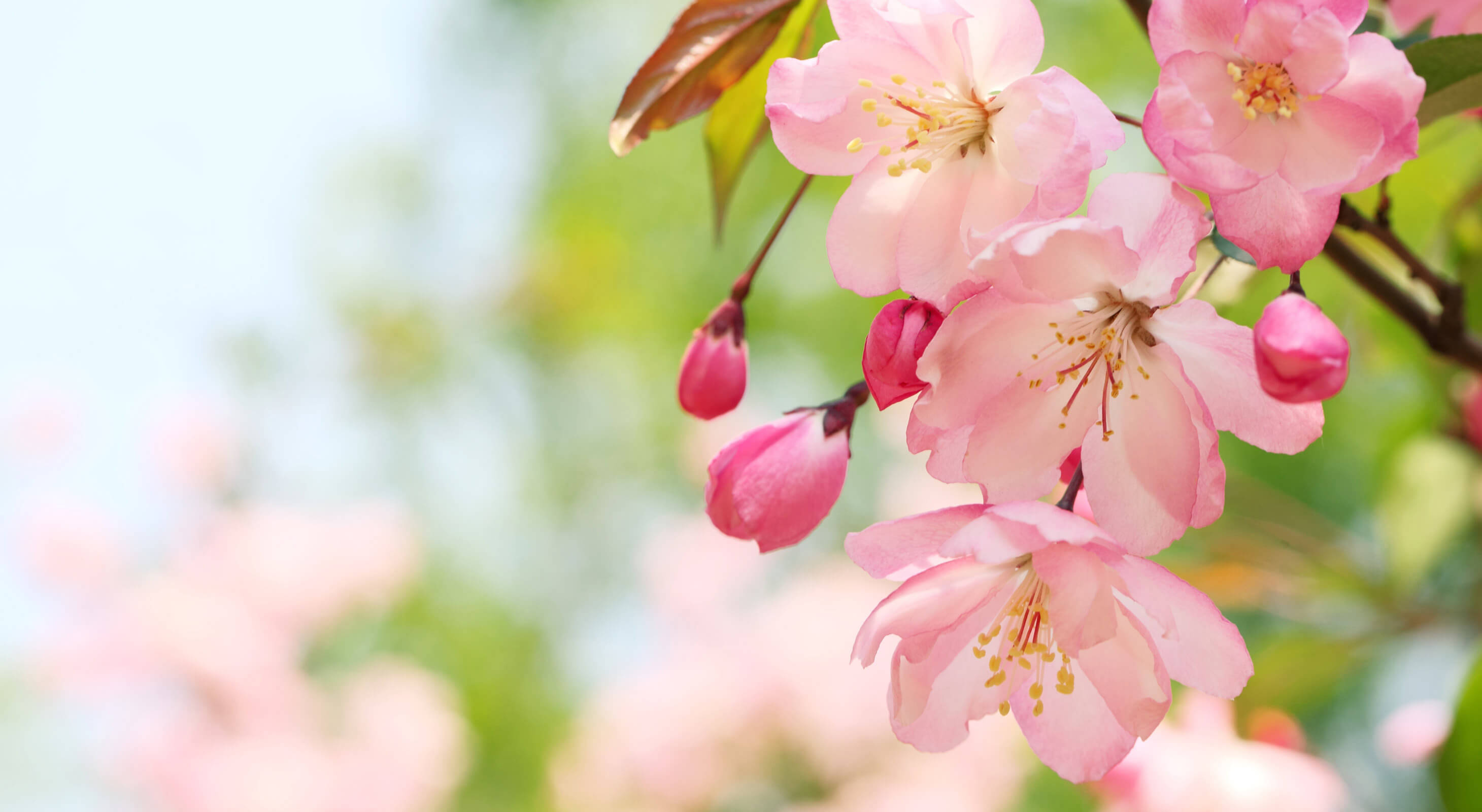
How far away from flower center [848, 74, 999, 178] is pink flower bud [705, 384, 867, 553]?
0.09 metres

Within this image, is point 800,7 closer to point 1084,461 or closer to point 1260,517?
point 1084,461

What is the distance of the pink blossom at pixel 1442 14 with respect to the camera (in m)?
0.46

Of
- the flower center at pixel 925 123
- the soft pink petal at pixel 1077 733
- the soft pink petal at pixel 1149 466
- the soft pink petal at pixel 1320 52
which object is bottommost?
the soft pink petal at pixel 1077 733

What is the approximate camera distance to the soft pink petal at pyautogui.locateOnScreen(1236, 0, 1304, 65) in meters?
0.30

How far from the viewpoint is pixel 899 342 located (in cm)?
32

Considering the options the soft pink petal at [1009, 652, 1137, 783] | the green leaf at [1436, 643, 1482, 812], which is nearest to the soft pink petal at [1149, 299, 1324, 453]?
the soft pink petal at [1009, 652, 1137, 783]

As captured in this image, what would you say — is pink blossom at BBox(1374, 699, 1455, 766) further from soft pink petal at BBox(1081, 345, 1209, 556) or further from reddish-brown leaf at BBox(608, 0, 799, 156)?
reddish-brown leaf at BBox(608, 0, 799, 156)

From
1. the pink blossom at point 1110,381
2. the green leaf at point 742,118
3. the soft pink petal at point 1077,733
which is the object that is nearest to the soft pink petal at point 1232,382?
the pink blossom at point 1110,381

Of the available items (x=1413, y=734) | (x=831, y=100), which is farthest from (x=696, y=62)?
(x=1413, y=734)

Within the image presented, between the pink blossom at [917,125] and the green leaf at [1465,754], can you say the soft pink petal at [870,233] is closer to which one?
the pink blossom at [917,125]

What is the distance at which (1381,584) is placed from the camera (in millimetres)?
941

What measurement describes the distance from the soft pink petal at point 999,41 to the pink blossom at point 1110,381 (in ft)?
0.21

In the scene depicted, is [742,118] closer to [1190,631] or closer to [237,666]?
[1190,631]

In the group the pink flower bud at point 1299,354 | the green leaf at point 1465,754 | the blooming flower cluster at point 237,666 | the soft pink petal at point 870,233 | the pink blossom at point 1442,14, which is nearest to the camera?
the pink flower bud at point 1299,354
